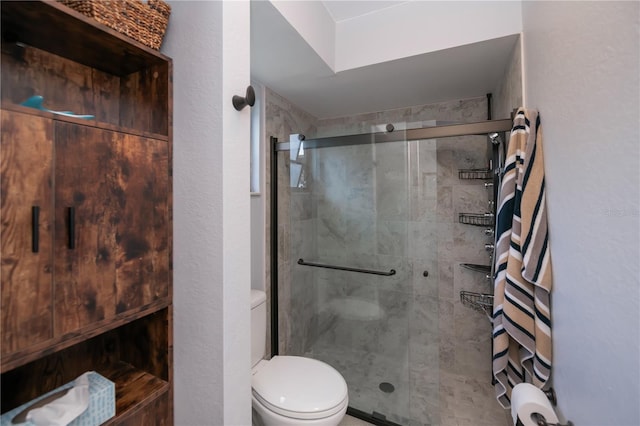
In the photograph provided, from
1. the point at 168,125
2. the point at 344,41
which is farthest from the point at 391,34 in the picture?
the point at 168,125

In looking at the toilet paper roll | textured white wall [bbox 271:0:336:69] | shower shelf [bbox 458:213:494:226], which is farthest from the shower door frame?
the toilet paper roll

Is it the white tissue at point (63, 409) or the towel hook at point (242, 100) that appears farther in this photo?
the towel hook at point (242, 100)

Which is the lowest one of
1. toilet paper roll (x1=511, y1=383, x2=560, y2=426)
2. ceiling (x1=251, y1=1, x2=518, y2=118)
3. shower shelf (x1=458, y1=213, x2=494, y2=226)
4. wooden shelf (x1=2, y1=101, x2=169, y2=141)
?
toilet paper roll (x1=511, y1=383, x2=560, y2=426)

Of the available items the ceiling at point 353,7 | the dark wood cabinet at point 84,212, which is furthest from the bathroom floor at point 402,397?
the ceiling at point 353,7

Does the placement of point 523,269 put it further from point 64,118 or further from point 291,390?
point 64,118

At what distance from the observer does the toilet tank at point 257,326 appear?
59.3 inches

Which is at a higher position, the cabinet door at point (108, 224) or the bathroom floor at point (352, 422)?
the cabinet door at point (108, 224)

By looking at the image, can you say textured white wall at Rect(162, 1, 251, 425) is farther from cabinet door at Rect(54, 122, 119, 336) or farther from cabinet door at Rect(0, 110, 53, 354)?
cabinet door at Rect(0, 110, 53, 354)

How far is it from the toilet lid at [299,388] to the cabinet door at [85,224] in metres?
0.86

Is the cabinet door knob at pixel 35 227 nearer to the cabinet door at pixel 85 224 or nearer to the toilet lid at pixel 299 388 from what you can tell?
the cabinet door at pixel 85 224

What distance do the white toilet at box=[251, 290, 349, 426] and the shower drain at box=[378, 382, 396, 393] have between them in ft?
1.83

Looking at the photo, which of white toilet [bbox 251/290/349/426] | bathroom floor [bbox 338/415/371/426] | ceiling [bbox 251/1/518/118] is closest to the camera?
white toilet [bbox 251/290/349/426]

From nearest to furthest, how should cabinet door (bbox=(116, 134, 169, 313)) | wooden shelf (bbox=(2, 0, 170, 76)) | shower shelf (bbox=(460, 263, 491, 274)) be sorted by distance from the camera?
wooden shelf (bbox=(2, 0, 170, 76)) → cabinet door (bbox=(116, 134, 169, 313)) → shower shelf (bbox=(460, 263, 491, 274))

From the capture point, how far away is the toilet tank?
59.3 inches
